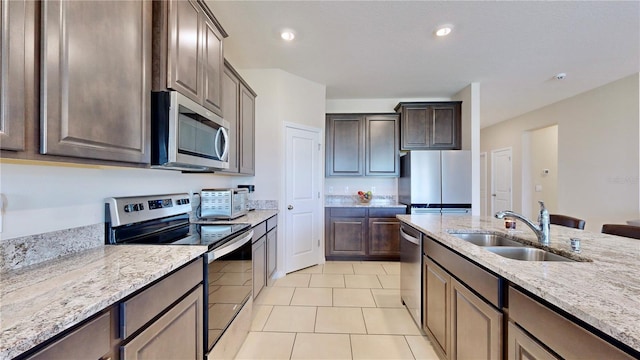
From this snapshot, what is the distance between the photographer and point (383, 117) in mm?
4207

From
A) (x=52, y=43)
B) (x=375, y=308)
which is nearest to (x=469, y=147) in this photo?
(x=375, y=308)

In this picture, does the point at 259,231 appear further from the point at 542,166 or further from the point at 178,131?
the point at 542,166

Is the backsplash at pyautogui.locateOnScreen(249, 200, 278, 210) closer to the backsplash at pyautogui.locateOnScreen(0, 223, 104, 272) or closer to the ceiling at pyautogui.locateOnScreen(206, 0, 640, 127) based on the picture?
the ceiling at pyautogui.locateOnScreen(206, 0, 640, 127)

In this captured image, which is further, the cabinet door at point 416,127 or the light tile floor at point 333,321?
the cabinet door at point 416,127

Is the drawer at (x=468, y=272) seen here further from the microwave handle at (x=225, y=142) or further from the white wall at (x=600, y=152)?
the white wall at (x=600, y=152)

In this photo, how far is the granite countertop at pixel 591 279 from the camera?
26.0 inches

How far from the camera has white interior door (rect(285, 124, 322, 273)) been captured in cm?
338

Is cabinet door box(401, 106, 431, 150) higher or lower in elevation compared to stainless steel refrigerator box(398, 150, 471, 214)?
higher

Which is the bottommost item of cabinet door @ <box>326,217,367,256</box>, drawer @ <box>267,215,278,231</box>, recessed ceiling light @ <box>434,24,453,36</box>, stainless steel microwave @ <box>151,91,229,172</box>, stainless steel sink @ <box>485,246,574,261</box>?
cabinet door @ <box>326,217,367,256</box>

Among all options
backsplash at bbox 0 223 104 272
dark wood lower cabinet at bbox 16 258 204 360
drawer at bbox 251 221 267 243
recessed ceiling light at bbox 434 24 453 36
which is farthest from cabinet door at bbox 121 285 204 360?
recessed ceiling light at bbox 434 24 453 36

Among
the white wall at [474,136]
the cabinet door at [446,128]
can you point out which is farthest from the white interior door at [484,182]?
the white wall at [474,136]

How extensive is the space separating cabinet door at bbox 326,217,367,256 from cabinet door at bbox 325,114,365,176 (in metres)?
0.83

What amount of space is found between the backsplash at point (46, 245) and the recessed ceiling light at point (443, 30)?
302 cm

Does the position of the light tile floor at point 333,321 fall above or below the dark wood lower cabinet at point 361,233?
below
